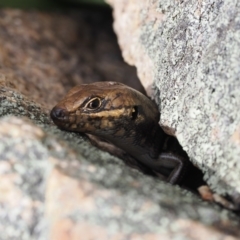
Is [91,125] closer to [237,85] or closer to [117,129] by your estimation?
[117,129]

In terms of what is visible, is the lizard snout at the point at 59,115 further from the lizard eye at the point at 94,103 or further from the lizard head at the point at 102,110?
the lizard eye at the point at 94,103

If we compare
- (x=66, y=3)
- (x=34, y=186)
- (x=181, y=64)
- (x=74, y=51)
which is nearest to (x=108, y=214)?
(x=34, y=186)

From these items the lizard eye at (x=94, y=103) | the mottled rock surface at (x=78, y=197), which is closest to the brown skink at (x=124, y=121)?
the lizard eye at (x=94, y=103)

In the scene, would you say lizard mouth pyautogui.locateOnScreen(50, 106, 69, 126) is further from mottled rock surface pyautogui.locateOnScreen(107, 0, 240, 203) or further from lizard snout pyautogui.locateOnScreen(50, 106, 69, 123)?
mottled rock surface pyautogui.locateOnScreen(107, 0, 240, 203)

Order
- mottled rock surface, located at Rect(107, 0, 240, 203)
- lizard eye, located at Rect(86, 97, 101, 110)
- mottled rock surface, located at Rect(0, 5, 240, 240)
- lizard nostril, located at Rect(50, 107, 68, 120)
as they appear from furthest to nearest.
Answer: lizard eye, located at Rect(86, 97, 101, 110) < lizard nostril, located at Rect(50, 107, 68, 120) < mottled rock surface, located at Rect(107, 0, 240, 203) < mottled rock surface, located at Rect(0, 5, 240, 240)

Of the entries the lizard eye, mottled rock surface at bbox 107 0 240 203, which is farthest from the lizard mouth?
mottled rock surface at bbox 107 0 240 203

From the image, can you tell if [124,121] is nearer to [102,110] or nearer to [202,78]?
[102,110]
